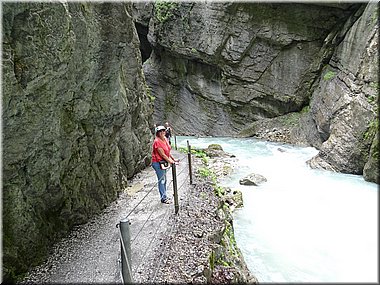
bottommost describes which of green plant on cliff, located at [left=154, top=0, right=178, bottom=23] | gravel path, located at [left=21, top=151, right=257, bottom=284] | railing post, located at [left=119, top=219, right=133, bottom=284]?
gravel path, located at [left=21, top=151, right=257, bottom=284]

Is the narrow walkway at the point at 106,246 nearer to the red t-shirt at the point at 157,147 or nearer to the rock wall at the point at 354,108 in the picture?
the red t-shirt at the point at 157,147

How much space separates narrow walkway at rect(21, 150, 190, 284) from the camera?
18.2 feet

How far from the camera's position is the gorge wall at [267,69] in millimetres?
16266

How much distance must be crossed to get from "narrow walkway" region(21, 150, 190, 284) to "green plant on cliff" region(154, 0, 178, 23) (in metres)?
22.2

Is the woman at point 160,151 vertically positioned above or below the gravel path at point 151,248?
above

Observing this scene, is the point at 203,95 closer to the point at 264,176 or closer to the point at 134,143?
the point at 264,176

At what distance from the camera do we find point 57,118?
21.7 feet

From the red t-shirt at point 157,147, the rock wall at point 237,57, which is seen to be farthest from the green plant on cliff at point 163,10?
the red t-shirt at point 157,147

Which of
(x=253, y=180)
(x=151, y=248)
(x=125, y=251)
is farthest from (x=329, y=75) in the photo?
(x=125, y=251)

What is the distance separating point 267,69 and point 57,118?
2182 cm

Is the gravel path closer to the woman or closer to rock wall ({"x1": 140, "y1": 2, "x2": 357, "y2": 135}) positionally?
the woman

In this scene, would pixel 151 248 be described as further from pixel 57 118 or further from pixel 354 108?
pixel 354 108

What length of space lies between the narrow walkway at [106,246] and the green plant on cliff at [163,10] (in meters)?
22.2

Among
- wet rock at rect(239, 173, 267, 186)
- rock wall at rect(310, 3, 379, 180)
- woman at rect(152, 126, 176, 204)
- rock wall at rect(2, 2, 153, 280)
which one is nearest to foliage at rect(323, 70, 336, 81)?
rock wall at rect(310, 3, 379, 180)
